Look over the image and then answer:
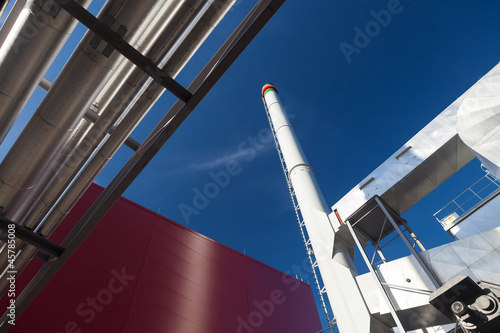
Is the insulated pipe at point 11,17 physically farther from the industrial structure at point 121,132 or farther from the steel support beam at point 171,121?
the steel support beam at point 171,121

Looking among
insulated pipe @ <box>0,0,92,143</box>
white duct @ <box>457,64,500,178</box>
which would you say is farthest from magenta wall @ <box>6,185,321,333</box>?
white duct @ <box>457,64,500,178</box>

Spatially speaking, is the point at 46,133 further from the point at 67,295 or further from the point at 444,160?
the point at 444,160

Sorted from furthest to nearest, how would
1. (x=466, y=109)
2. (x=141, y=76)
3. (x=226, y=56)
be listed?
(x=466, y=109) → (x=141, y=76) → (x=226, y=56)

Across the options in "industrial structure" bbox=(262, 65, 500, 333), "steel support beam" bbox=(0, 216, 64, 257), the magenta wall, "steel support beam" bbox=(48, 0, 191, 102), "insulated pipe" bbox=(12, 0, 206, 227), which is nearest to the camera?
"steel support beam" bbox=(48, 0, 191, 102)

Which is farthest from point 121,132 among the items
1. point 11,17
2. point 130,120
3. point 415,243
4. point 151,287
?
point 415,243

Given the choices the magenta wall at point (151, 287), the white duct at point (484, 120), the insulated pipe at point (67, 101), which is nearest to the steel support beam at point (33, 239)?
the insulated pipe at point (67, 101)

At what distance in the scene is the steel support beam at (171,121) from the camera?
3225 millimetres

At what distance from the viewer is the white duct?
6590 millimetres

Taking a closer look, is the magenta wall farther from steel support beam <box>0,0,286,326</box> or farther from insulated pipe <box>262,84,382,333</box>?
insulated pipe <box>262,84,382,333</box>

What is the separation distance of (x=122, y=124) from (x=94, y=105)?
78 centimetres

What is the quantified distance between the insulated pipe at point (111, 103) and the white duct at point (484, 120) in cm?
722

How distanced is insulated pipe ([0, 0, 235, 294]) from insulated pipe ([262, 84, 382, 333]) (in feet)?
26.0

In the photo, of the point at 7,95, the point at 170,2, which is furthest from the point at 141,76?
the point at 7,95

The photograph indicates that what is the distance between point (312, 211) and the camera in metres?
10.8
